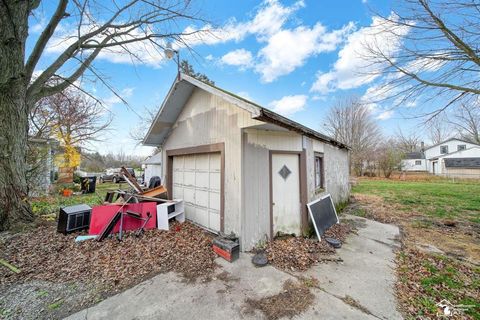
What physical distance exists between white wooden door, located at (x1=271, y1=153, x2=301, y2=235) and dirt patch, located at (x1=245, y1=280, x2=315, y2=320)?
186 centimetres

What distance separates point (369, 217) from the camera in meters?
7.68

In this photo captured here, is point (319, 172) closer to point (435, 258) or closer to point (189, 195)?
point (435, 258)

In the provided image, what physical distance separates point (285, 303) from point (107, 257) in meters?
3.53

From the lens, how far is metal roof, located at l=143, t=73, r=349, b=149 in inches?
149

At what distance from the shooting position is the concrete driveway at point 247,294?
261 centimetres

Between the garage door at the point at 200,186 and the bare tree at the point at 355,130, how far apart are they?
25.6 meters

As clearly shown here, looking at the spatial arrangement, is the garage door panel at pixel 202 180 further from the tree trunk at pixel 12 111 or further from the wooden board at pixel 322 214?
the tree trunk at pixel 12 111

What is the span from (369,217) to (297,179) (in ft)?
15.0

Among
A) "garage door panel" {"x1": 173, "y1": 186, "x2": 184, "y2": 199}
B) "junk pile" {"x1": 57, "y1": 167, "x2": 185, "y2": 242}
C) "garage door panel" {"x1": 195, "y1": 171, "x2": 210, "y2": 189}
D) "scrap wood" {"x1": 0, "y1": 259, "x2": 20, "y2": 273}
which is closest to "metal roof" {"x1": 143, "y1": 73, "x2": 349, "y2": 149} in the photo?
"garage door panel" {"x1": 173, "y1": 186, "x2": 184, "y2": 199}

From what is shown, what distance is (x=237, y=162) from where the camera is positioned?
4457 mm

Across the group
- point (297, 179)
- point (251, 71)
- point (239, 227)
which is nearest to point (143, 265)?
point (239, 227)

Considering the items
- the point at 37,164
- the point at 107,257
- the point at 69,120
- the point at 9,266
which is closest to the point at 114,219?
the point at 107,257

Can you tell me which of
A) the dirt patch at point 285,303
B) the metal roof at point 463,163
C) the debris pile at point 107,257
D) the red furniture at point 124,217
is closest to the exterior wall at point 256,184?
the debris pile at point 107,257

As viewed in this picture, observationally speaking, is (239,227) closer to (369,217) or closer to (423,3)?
(369,217)
